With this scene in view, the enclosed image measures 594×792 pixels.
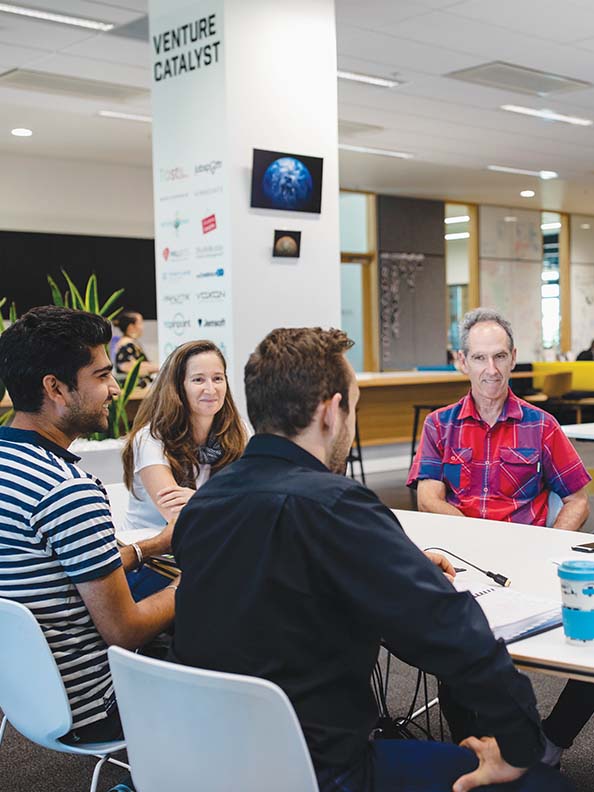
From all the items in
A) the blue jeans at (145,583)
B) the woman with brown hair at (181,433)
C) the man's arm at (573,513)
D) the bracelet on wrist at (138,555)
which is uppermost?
the woman with brown hair at (181,433)

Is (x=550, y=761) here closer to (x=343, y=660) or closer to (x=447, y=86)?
(x=343, y=660)

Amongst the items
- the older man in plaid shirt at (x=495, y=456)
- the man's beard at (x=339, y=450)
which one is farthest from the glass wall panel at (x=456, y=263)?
the man's beard at (x=339, y=450)

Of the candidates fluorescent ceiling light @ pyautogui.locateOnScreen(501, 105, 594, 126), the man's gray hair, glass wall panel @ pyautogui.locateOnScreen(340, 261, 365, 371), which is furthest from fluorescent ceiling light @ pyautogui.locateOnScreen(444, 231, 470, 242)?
the man's gray hair

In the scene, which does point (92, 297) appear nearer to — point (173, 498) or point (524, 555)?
point (173, 498)

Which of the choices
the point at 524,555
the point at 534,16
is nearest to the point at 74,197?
the point at 534,16

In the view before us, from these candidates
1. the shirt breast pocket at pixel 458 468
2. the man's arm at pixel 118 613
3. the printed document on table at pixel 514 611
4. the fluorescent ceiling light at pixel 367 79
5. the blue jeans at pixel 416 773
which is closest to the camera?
the blue jeans at pixel 416 773

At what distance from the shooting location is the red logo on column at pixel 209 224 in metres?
5.02

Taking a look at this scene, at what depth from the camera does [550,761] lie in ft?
6.82

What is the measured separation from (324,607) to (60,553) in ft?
2.21

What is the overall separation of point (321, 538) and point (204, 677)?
0.82 feet

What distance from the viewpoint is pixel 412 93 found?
7906mm

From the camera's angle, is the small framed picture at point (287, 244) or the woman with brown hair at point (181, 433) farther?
the small framed picture at point (287, 244)

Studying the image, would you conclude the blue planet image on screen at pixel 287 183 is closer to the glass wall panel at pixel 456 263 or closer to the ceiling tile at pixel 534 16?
the ceiling tile at pixel 534 16

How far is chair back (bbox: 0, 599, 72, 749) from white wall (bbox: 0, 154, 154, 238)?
909 centimetres
